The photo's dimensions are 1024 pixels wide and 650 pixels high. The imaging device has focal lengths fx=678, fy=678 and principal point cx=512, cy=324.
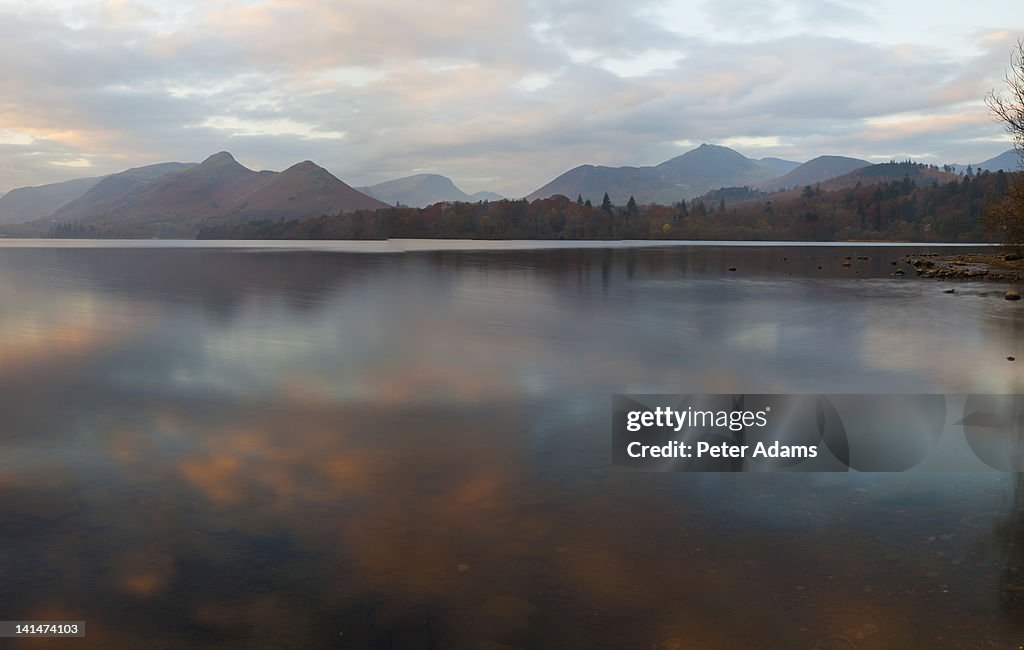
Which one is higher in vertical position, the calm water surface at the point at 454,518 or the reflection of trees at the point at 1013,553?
the calm water surface at the point at 454,518

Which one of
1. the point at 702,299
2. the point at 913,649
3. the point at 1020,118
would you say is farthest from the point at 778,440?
the point at 1020,118

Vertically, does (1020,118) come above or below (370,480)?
above

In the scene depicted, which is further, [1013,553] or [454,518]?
[454,518]

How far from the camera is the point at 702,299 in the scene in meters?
53.5

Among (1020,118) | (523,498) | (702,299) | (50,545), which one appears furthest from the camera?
(1020,118)

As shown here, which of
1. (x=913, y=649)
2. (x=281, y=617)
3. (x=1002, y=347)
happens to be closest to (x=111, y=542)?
(x=281, y=617)

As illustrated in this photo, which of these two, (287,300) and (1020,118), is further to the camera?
(1020,118)

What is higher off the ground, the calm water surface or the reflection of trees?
the calm water surface

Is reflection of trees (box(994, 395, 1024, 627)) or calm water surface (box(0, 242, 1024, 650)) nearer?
calm water surface (box(0, 242, 1024, 650))

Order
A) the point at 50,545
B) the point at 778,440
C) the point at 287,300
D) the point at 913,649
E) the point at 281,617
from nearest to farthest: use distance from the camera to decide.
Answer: the point at 913,649 < the point at 281,617 < the point at 50,545 < the point at 778,440 < the point at 287,300

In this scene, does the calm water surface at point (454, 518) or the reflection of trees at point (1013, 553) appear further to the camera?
the reflection of trees at point (1013, 553)

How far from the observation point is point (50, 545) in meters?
9.77

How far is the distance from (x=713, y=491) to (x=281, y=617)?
7.36m

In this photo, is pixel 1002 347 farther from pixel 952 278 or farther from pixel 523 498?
pixel 952 278
